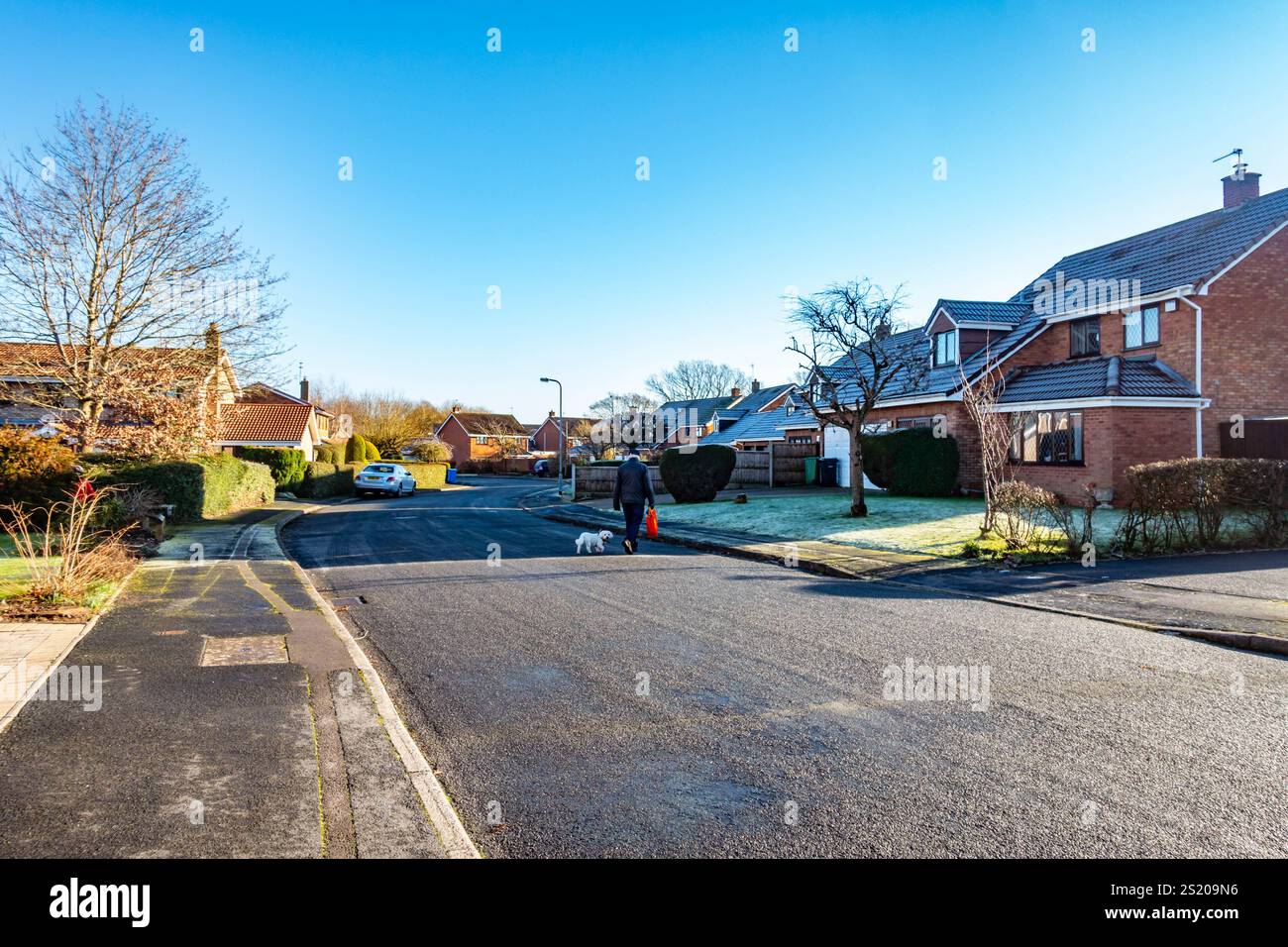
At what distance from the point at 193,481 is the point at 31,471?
326 centimetres

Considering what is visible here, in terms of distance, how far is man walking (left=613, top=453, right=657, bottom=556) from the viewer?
15289 mm

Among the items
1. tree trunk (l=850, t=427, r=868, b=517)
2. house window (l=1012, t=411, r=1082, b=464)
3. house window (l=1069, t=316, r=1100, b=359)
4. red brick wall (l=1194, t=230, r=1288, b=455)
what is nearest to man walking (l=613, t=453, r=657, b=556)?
tree trunk (l=850, t=427, r=868, b=517)

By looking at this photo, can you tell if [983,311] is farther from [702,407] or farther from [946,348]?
[702,407]

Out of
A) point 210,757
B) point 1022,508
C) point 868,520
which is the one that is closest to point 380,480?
point 868,520

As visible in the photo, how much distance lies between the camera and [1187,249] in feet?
76.8

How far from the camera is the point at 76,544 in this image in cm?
920

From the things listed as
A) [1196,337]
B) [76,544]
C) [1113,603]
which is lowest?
[1113,603]

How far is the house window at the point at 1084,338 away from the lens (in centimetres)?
2462

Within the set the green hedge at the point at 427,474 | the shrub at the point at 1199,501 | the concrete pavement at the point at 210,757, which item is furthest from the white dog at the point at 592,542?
the green hedge at the point at 427,474

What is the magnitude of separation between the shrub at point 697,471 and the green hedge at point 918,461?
4.40 m

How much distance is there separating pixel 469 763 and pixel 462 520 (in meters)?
19.2
